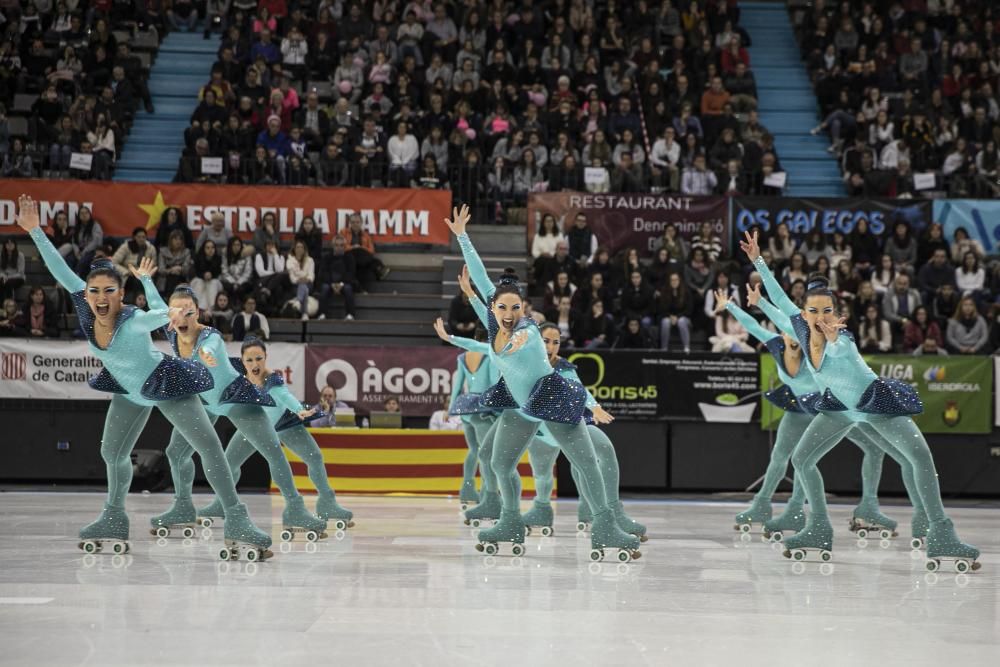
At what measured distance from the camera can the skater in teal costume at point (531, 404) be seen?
792 cm

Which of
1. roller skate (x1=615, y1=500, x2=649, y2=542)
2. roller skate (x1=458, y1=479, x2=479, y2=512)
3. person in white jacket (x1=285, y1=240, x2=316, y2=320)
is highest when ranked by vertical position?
person in white jacket (x1=285, y1=240, x2=316, y2=320)

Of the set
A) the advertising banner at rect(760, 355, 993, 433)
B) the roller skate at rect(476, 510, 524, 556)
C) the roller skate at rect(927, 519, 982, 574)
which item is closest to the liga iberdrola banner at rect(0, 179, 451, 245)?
the advertising banner at rect(760, 355, 993, 433)

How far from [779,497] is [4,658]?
11966 millimetres

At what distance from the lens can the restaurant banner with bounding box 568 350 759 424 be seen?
15.8 m

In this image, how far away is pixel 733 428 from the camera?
1585 cm

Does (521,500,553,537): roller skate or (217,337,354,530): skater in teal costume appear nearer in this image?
(217,337,354,530): skater in teal costume

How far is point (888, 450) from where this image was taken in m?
8.84

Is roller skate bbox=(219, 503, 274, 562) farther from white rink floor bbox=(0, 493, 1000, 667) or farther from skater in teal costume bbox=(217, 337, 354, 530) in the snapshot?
skater in teal costume bbox=(217, 337, 354, 530)

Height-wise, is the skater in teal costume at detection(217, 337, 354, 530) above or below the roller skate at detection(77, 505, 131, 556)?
above

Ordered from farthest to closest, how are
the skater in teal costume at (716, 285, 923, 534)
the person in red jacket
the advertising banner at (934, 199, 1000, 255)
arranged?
the advertising banner at (934, 199, 1000, 255) < the person in red jacket < the skater in teal costume at (716, 285, 923, 534)

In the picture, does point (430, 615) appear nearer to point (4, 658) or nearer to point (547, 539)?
point (4, 658)

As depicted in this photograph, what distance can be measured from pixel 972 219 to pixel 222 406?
13.2 meters

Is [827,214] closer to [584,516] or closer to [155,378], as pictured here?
[584,516]

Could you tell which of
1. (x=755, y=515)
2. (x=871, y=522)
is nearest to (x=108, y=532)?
(x=755, y=515)
